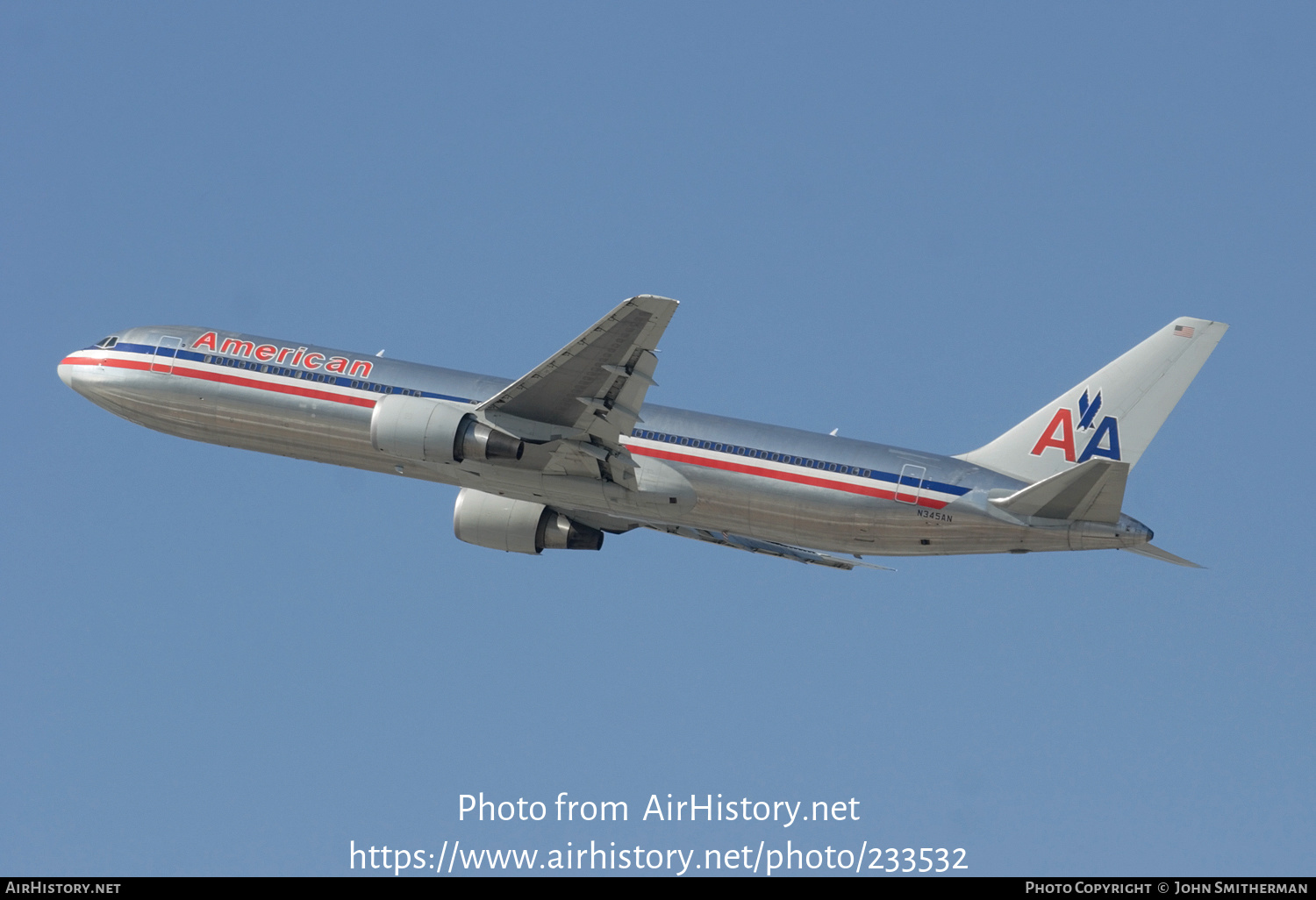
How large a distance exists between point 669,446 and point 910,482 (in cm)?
716

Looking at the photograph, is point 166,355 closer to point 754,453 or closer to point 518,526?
point 518,526

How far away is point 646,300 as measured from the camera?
124ft

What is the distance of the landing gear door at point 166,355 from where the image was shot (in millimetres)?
47344

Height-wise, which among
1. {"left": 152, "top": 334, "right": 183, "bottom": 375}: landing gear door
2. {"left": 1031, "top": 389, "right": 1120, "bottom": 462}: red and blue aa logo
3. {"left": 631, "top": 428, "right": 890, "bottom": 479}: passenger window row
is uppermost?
{"left": 152, "top": 334, "right": 183, "bottom": 375}: landing gear door

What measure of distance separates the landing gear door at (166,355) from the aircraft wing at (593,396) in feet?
38.6

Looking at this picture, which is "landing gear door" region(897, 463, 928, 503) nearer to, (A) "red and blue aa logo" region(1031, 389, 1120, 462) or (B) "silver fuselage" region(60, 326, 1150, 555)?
(B) "silver fuselage" region(60, 326, 1150, 555)

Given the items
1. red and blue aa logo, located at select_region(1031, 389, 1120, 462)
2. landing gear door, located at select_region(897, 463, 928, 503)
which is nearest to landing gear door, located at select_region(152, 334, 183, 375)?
landing gear door, located at select_region(897, 463, 928, 503)

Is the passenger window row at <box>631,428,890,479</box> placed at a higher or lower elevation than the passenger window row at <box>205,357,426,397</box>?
lower

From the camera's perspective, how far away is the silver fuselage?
41750mm

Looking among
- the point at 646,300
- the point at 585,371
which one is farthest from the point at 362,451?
the point at 646,300

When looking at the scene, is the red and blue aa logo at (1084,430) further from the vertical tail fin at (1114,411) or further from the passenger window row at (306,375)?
the passenger window row at (306,375)

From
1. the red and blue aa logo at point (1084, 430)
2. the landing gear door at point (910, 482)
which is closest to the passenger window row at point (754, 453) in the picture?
the landing gear door at point (910, 482)

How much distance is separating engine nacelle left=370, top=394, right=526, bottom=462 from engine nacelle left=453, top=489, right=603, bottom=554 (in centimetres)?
569

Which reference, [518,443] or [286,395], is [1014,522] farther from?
[286,395]
